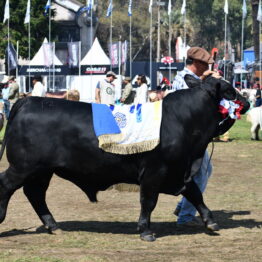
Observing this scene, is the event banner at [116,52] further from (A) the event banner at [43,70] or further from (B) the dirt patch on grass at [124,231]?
(B) the dirt patch on grass at [124,231]

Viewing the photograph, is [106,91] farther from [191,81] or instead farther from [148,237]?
[148,237]

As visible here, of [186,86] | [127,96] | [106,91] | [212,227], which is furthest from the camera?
[127,96]

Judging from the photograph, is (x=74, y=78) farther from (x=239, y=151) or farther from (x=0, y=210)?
(x=0, y=210)

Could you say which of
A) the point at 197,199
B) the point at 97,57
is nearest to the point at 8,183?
the point at 197,199

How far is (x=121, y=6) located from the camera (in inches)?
3492

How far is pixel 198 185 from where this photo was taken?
29.6 ft

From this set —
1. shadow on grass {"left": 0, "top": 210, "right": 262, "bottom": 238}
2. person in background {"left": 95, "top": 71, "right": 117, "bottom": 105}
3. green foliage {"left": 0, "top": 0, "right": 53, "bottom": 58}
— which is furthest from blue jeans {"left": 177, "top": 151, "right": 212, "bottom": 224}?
green foliage {"left": 0, "top": 0, "right": 53, "bottom": 58}

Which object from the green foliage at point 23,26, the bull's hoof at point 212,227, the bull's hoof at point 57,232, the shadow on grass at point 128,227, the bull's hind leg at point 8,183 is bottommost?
the shadow on grass at point 128,227

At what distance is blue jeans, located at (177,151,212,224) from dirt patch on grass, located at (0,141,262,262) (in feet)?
0.54

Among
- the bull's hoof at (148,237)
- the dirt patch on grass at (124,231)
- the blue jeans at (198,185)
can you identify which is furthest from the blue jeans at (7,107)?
the bull's hoof at (148,237)

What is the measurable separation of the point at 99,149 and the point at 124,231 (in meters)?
1.09

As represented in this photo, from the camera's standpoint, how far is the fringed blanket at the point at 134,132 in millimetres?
8148

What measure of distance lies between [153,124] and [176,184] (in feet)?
2.35

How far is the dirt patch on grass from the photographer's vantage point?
291 inches
